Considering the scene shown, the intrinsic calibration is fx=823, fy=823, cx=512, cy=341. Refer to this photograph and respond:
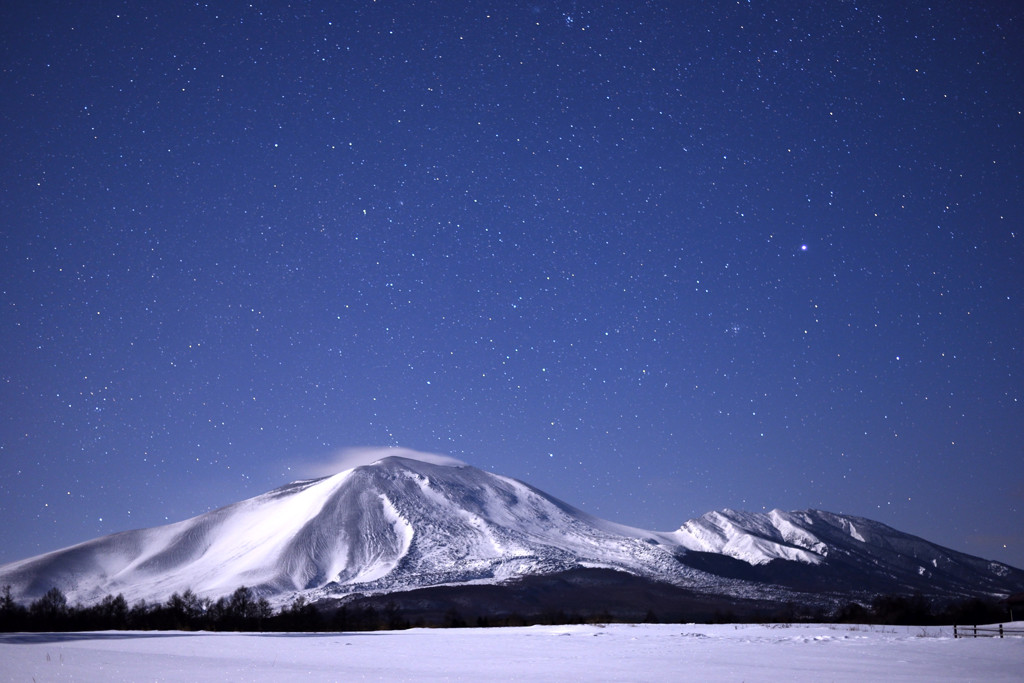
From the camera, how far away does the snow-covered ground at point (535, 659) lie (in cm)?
2048

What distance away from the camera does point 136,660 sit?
Answer: 77.0ft

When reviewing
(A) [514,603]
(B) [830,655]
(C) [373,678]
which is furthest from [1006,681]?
(A) [514,603]

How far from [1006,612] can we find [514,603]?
127 m

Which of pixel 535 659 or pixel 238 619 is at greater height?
pixel 535 659

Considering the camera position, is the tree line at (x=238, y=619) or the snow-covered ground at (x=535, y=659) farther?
Answer: the tree line at (x=238, y=619)

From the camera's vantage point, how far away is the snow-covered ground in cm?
2048

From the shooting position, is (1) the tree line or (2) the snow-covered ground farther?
(1) the tree line

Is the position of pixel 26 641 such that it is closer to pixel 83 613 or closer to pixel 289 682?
pixel 289 682

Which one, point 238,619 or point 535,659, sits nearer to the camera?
point 535,659

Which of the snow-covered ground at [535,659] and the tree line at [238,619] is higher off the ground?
the snow-covered ground at [535,659]

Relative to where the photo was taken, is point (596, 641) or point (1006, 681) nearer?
point (1006, 681)

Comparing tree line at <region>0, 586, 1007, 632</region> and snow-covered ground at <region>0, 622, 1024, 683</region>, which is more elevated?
snow-covered ground at <region>0, 622, 1024, 683</region>

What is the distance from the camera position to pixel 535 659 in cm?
2634

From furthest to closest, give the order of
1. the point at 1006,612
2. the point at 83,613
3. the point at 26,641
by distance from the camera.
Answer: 1. the point at 1006,612
2. the point at 83,613
3. the point at 26,641
